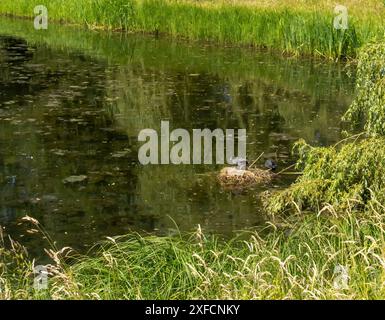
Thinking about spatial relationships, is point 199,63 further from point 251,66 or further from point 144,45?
point 144,45

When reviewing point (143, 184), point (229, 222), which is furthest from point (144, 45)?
point (229, 222)

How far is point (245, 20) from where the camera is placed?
1581 cm

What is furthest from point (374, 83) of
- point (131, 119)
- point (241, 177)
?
point (131, 119)

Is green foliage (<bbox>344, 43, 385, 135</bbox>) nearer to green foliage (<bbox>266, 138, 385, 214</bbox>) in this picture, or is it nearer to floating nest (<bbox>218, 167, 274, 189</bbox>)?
green foliage (<bbox>266, 138, 385, 214</bbox>)

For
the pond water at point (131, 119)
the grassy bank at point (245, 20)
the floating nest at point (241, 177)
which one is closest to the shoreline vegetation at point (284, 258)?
the pond water at point (131, 119)

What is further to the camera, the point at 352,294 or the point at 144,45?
the point at 144,45

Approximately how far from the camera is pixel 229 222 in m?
6.41

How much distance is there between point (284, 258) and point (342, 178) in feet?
4.88

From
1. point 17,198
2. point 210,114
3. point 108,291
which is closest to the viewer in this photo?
point 108,291

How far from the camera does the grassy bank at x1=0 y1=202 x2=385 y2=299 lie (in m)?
3.76

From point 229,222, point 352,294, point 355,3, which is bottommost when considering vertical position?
point 229,222

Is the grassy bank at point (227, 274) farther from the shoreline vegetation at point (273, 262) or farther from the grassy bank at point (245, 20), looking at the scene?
the grassy bank at point (245, 20)

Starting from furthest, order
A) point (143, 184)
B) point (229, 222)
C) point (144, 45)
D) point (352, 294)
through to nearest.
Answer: point (144, 45)
point (143, 184)
point (229, 222)
point (352, 294)

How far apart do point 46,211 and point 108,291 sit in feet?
8.62
